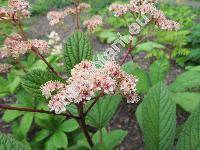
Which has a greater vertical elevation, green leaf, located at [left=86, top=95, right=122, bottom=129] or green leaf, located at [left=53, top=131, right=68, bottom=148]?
green leaf, located at [left=86, top=95, right=122, bottom=129]

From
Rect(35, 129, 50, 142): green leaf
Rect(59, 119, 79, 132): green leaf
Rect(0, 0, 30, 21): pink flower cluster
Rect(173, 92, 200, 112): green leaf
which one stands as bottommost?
Rect(35, 129, 50, 142): green leaf

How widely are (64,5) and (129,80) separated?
7.87 metres

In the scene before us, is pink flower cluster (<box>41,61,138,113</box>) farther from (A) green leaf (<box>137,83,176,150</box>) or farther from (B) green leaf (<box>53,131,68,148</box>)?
(B) green leaf (<box>53,131,68,148</box>)

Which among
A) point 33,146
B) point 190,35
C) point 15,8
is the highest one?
point 15,8

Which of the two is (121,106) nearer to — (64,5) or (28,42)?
(28,42)

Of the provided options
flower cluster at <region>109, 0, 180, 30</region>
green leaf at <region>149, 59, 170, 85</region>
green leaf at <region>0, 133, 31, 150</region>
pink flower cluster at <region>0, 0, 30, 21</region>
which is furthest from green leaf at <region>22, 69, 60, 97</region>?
green leaf at <region>149, 59, 170, 85</region>

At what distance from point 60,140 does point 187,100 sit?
46.1 inches

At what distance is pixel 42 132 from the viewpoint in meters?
3.09

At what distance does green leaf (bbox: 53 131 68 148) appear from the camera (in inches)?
112

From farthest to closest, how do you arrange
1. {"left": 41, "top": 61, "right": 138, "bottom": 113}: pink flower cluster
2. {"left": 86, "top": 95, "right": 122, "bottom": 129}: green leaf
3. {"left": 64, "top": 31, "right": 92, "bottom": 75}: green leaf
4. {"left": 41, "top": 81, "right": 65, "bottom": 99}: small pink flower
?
{"left": 86, "top": 95, "right": 122, "bottom": 129}: green leaf
{"left": 64, "top": 31, "right": 92, "bottom": 75}: green leaf
{"left": 41, "top": 81, "right": 65, "bottom": 99}: small pink flower
{"left": 41, "top": 61, "right": 138, "bottom": 113}: pink flower cluster

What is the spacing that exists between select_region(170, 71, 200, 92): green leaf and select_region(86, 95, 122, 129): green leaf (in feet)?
4.40

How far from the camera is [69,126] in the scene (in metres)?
3.02

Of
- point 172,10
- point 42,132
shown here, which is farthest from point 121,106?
point 172,10

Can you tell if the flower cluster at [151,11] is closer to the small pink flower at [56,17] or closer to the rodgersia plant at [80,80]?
the rodgersia plant at [80,80]
